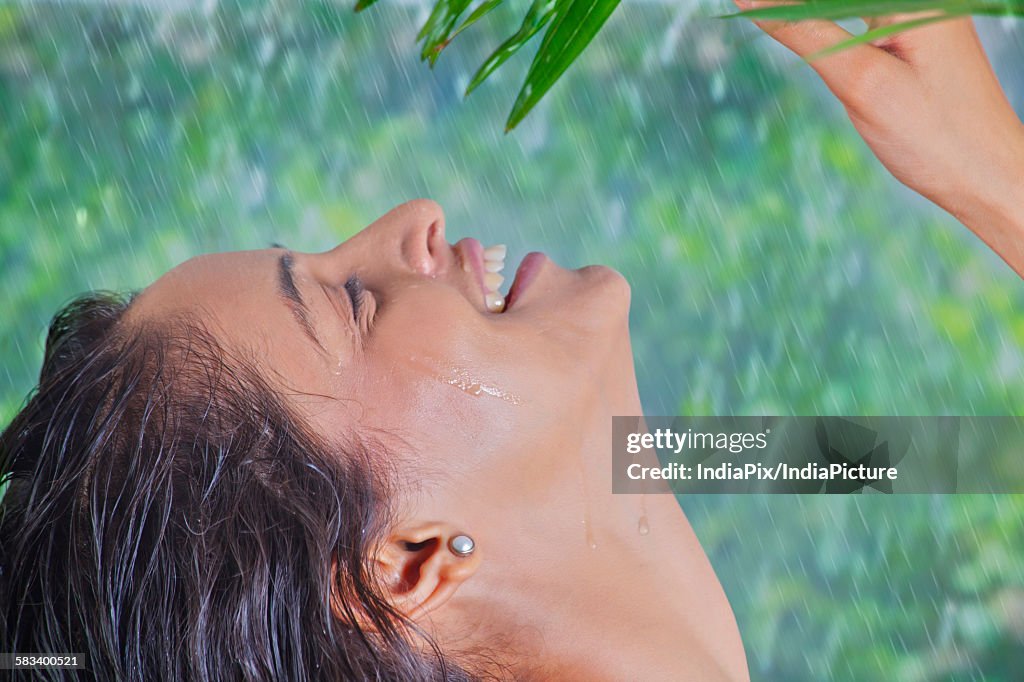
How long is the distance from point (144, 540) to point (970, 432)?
1.92 m

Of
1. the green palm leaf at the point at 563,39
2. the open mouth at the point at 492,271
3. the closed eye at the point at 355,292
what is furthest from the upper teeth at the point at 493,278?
the green palm leaf at the point at 563,39

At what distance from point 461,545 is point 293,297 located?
0.25 meters

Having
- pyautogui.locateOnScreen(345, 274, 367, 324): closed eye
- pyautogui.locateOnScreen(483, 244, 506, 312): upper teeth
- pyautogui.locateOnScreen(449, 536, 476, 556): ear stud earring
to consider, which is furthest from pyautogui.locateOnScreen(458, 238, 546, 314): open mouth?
pyautogui.locateOnScreen(449, 536, 476, 556): ear stud earring

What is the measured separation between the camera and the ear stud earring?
80 cm

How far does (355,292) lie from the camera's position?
86 centimetres

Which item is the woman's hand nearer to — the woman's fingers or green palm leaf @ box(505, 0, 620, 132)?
the woman's fingers

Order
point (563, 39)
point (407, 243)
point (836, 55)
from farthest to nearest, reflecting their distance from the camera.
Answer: point (407, 243) < point (836, 55) < point (563, 39)

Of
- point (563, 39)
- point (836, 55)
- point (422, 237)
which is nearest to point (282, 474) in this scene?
point (422, 237)

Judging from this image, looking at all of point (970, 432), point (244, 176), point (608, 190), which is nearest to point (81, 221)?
point (244, 176)

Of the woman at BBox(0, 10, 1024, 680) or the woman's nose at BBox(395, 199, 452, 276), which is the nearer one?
the woman at BBox(0, 10, 1024, 680)

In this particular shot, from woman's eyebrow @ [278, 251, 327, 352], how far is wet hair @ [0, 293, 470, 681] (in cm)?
6

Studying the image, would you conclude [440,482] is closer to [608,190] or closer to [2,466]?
[2,466]

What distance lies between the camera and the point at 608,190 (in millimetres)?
2400

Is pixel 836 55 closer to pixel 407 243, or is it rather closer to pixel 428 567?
pixel 407 243
